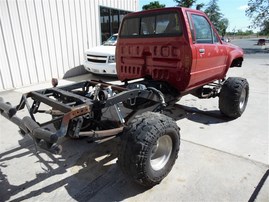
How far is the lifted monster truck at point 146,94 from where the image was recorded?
102 inches

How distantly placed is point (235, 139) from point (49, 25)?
7520 millimetres

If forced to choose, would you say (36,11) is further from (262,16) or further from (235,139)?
(262,16)

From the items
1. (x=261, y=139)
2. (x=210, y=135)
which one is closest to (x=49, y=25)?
(x=210, y=135)

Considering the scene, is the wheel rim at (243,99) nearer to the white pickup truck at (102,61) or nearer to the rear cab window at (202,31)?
the rear cab window at (202,31)

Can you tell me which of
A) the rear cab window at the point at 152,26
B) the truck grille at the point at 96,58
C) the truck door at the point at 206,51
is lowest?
the truck grille at the point at 96,58

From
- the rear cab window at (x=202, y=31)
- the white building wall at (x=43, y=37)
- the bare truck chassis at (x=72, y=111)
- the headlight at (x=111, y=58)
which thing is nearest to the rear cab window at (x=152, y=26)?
the rear cab window at (x=202, y=31)

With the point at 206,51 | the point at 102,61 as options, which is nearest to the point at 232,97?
the point at 206,51

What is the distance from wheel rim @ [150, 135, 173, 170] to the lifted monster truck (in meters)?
0.01

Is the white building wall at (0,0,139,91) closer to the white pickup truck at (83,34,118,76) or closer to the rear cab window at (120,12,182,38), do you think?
the white pickup truck at (83,34,118,76)

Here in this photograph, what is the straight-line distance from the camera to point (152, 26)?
14.4ft

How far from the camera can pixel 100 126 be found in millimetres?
3484

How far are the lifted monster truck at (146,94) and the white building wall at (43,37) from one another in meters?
4.36

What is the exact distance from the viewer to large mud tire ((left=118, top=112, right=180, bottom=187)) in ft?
8.34

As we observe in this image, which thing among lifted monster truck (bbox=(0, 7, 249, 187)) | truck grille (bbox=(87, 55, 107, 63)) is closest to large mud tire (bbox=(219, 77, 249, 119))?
lifted monster truck (bbox=(0, 7, 249, 187))
